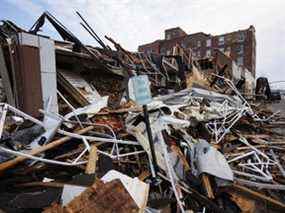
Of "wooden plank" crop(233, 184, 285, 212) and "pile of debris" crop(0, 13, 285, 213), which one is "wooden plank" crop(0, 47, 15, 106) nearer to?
"pile of debris" crop(0, 13, 285, 213)

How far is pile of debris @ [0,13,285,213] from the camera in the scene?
258 centimetres

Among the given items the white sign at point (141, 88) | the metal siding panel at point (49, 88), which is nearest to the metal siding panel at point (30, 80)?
the metal siding panel at point (49, 88)

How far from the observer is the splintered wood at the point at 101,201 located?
216 centimetres

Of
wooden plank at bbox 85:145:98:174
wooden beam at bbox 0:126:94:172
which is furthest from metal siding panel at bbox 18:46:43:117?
wooden plank at bbox 85:145:98:174

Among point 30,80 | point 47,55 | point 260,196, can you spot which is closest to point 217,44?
point 47,55

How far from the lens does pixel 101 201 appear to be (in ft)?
7.28

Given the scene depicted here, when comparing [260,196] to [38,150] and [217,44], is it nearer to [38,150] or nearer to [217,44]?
[38,150]

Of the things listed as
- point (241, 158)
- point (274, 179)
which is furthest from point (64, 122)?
point (274, 179)

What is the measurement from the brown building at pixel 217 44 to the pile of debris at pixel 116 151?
129 feet

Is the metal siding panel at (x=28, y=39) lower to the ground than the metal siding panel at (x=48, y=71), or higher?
higher

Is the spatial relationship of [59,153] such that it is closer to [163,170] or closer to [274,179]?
[163,170]

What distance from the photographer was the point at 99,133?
13.1 ft

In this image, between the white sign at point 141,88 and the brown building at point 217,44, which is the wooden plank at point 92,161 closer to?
the white sign at point 141,88

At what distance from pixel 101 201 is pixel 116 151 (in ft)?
4.80
